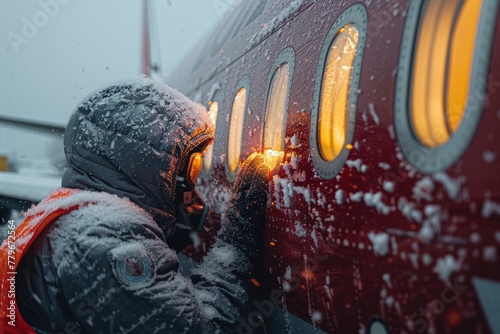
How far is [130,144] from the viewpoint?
2.13 meters

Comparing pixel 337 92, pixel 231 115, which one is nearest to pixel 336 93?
pixel 337 92

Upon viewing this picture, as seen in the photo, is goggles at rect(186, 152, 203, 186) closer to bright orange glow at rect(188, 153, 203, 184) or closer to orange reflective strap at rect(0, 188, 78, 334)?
bright orange glow at rect(188, 153, 203, 184)

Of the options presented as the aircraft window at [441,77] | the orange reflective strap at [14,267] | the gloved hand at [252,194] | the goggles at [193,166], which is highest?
the aircraft window at [441,77]

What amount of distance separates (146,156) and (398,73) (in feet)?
3.94

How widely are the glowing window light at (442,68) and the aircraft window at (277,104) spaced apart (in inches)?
44.7

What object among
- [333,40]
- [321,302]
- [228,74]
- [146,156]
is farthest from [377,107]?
[228,74]

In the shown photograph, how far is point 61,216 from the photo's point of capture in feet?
6.36

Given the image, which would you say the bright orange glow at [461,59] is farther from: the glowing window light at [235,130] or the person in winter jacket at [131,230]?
the glowing window light at [235,130]

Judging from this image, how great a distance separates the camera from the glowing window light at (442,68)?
1359mm

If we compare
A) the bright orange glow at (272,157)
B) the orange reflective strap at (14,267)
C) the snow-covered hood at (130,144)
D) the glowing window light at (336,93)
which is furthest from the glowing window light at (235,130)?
the orange reflective strap at (14,267)

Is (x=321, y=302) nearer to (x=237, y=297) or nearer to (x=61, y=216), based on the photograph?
(x=237, y=297)

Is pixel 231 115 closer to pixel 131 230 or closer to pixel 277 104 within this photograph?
pixel 277 104

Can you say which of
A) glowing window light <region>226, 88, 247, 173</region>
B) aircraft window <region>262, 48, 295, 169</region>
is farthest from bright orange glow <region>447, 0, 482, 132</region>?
glowing window light <region>226, 88, 247, 173</region>

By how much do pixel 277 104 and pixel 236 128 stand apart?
3.03 ft
